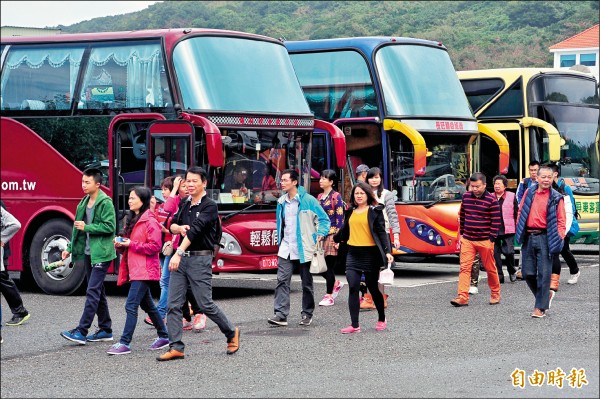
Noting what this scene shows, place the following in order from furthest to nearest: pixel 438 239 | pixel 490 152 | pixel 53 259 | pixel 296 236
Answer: pixel 490 152 → pixel 438 239 → pixel 53 259 → pixel 296 236

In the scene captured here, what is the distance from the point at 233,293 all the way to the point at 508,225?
13.6 feet

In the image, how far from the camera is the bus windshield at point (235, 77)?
14.7m

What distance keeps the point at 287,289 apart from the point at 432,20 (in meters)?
32.1

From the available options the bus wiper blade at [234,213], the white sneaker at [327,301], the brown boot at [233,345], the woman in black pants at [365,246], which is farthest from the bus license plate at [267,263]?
the brown boot at [233,345]

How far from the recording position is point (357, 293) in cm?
1177

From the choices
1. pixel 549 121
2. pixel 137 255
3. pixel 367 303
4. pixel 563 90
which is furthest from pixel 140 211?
pixel 563 90

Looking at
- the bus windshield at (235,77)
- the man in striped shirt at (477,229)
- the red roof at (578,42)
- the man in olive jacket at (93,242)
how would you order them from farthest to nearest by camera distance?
the red roof at (578,42)
the bus windshield at (235,77)
the man in striped shirt at (477,229)
the man in olive jacket at (93,242)

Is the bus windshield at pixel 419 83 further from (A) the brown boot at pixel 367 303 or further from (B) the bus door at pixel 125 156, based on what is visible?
(A) the brown boot at pixel 367 303

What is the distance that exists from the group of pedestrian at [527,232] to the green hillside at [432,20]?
24.3 ft

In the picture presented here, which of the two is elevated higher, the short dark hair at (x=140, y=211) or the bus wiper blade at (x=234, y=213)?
the short dark hair at (x=140, y=211)

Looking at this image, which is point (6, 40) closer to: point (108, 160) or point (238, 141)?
point (108, 160)

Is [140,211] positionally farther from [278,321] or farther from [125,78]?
[125,78]

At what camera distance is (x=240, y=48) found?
15.4 m

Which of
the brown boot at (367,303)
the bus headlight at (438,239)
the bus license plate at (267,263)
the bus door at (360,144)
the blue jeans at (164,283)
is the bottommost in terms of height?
the bus headlight at (438,239)
